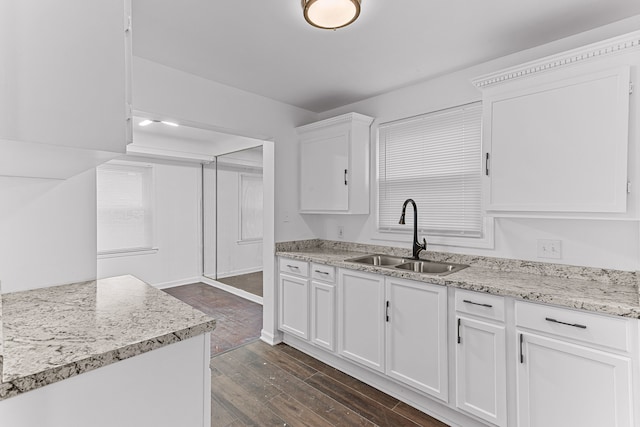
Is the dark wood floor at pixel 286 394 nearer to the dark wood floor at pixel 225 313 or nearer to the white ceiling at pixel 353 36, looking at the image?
the dark wood floor at pixel 225 313

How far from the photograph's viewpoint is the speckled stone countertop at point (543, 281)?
4.89ft

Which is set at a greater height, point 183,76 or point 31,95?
Answer: point 183,76

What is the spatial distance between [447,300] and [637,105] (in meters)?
1.43

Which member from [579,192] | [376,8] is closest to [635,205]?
[579,192]

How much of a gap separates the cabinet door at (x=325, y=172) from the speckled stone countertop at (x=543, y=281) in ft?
2.21

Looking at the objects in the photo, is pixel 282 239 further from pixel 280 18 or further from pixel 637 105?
pixel 637 105

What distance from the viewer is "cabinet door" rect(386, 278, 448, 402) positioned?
1.99 metres

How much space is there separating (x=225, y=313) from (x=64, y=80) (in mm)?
3616

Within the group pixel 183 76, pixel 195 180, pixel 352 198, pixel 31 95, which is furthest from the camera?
pixel 195 180

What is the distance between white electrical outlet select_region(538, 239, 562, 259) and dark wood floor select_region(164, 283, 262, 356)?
274 cm

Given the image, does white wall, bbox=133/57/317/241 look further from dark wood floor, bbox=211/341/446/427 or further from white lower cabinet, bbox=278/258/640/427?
dark wood floor, bbox=211/341/446/427

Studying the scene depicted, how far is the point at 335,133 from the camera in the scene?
Answer: 304cm

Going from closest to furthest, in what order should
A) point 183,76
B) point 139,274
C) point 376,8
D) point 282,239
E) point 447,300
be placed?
point 376,8, point 447,300, point 183,76, point 282,239, point 139,274

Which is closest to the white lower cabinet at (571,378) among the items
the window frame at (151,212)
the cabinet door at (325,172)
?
the cabinet door at (325,172)
